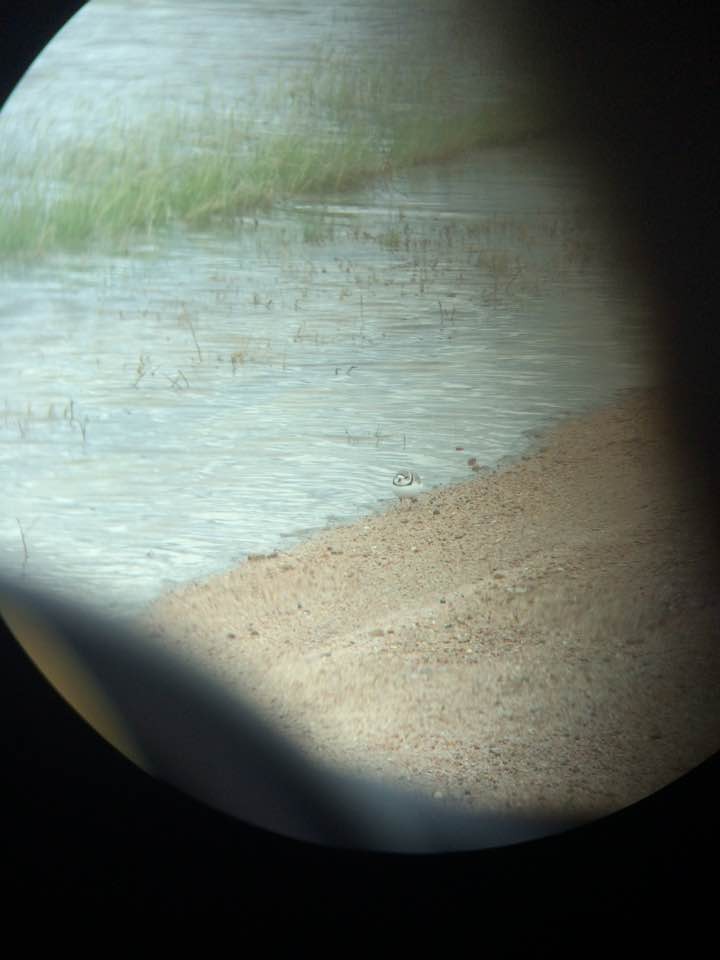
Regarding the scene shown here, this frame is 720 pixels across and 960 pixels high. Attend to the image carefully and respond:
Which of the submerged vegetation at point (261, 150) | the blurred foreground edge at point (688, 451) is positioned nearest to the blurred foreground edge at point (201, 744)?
the blurred foreground edge at point (688, 451)

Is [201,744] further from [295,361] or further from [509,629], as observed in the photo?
[295,361]

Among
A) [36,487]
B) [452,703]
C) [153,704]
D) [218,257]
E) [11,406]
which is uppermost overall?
[218,257]

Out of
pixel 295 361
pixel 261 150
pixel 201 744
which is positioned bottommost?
pixel 201 744

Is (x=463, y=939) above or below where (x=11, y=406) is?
below

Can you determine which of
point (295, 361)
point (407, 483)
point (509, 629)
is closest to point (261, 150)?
point (295, 361)

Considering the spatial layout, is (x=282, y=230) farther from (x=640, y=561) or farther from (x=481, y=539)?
(x=640, y=561)

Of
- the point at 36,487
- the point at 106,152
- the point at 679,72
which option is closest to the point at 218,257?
the point at 106,152

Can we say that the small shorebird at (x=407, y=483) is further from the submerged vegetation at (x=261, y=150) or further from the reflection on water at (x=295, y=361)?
the submerged vegetation at (x=261, y=150)
